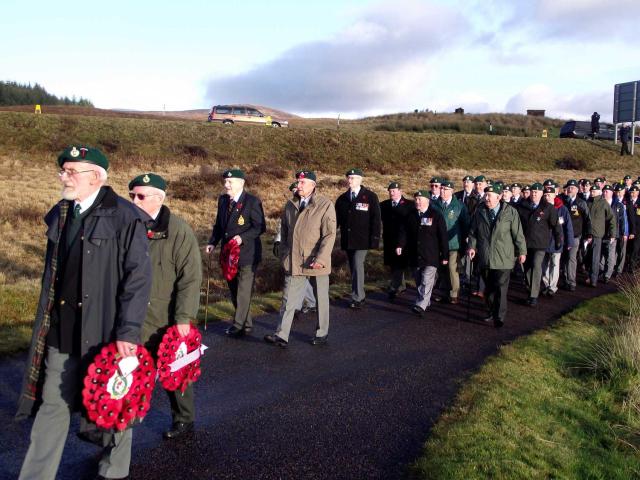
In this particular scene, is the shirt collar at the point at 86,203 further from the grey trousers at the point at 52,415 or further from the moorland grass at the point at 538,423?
the moorland grass at the point at 538,423

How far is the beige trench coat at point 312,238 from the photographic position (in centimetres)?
799

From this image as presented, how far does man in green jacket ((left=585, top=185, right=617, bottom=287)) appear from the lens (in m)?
13.4

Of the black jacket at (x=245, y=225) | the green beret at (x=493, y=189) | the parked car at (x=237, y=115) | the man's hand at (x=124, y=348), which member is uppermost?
the parked car at (x=237, y=115)

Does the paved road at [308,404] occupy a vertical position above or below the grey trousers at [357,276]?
below

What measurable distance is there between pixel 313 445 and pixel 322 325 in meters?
3.10

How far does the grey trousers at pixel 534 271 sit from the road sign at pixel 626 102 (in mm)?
31708

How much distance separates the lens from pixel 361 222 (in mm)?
10672

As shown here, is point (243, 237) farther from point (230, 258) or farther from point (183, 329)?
point (183, 329)

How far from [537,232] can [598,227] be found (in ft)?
8.89

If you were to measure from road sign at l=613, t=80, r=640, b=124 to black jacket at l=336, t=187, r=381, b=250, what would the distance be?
33.7 metres

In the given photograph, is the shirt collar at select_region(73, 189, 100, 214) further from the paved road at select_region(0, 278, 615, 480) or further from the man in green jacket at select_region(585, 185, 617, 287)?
the man in green jacket at select_region(585, 185, 617, 287)

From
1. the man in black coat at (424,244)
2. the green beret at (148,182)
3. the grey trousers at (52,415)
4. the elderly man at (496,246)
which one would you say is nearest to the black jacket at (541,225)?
the elderly man at (496,246)

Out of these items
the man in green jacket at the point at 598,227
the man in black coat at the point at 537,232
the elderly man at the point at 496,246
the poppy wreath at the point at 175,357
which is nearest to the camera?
the poppy wreath at the point at 175,357

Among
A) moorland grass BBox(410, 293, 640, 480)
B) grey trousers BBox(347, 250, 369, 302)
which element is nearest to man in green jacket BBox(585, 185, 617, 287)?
moorland grass BBox(410, 293, 640, 480)
